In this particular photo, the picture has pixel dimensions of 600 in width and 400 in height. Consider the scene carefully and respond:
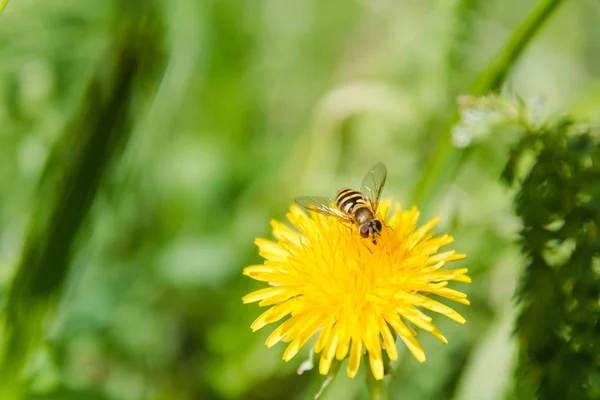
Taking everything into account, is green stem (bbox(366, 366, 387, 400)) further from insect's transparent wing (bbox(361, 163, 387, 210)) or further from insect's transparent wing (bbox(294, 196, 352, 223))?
insect's transparent wing (bbox(361, 163, 387, 210))

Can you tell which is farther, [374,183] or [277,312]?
[374,183]

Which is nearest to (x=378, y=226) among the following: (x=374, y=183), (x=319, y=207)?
(x=319, y=207)

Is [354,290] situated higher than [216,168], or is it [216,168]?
[216,168]

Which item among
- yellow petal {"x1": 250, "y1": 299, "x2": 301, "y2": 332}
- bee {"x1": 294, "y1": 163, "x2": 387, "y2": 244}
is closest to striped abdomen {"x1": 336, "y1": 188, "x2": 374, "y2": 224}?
bee {"x1": 294, "y1": 163, "x2": 387, "y2": 244}

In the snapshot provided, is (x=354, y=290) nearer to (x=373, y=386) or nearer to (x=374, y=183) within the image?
(x=373, y=386)

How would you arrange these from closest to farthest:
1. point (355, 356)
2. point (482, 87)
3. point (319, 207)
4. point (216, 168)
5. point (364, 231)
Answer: point (355, 356) → point (364, 231) → point (319, 207) → point (482, 87) → point (216, 168)

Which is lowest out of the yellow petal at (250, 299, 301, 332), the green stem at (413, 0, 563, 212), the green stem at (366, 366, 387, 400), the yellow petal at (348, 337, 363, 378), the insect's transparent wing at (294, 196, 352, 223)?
the green stem at (366, 366, 387, 400)

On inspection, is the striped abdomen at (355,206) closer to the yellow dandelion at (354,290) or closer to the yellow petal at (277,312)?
the yellow dandelion at (354,290)

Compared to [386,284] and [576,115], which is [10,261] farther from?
[576,115]

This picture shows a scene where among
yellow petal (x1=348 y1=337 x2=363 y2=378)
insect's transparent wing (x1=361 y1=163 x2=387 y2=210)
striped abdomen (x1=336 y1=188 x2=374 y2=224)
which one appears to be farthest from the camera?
insect's transparent wing (x1=361 y1=163 x2=387 y2=210)
